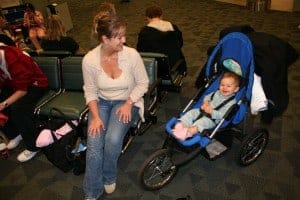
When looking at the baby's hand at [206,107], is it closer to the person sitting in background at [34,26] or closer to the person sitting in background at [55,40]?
the person sitting in background at [55,40]

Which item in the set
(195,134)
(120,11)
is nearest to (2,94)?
(195,134)

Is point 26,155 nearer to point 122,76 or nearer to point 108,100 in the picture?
point 108,100

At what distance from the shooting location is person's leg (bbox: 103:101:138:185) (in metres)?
2.86

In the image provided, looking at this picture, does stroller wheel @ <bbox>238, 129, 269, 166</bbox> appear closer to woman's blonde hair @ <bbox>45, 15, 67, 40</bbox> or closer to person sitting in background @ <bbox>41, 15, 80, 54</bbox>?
person sitting in background @ <bbox>41, 15, 80, 54</bbox>

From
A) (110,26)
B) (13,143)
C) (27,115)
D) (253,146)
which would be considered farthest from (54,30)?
(253,146)

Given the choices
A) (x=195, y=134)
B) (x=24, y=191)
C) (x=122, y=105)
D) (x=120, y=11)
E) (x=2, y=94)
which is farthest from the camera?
(x=120, y=11)

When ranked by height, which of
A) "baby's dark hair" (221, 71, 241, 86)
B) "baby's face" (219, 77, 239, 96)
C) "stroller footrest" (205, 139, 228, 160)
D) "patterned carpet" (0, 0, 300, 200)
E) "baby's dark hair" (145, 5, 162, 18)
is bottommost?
"patterned carpet" (0, 0, 300, 200)

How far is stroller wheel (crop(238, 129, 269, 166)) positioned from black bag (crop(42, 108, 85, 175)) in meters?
1.61

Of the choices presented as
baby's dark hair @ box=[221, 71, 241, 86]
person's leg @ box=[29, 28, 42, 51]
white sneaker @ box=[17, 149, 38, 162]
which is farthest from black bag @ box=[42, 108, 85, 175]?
person's leg @ box=[29, 28, 42, 51]

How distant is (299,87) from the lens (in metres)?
4.55

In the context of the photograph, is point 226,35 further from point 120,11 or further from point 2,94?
point 120,11

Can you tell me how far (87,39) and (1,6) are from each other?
197 centimetres

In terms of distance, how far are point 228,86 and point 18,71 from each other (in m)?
2.17

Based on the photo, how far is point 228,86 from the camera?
3.04 meters
